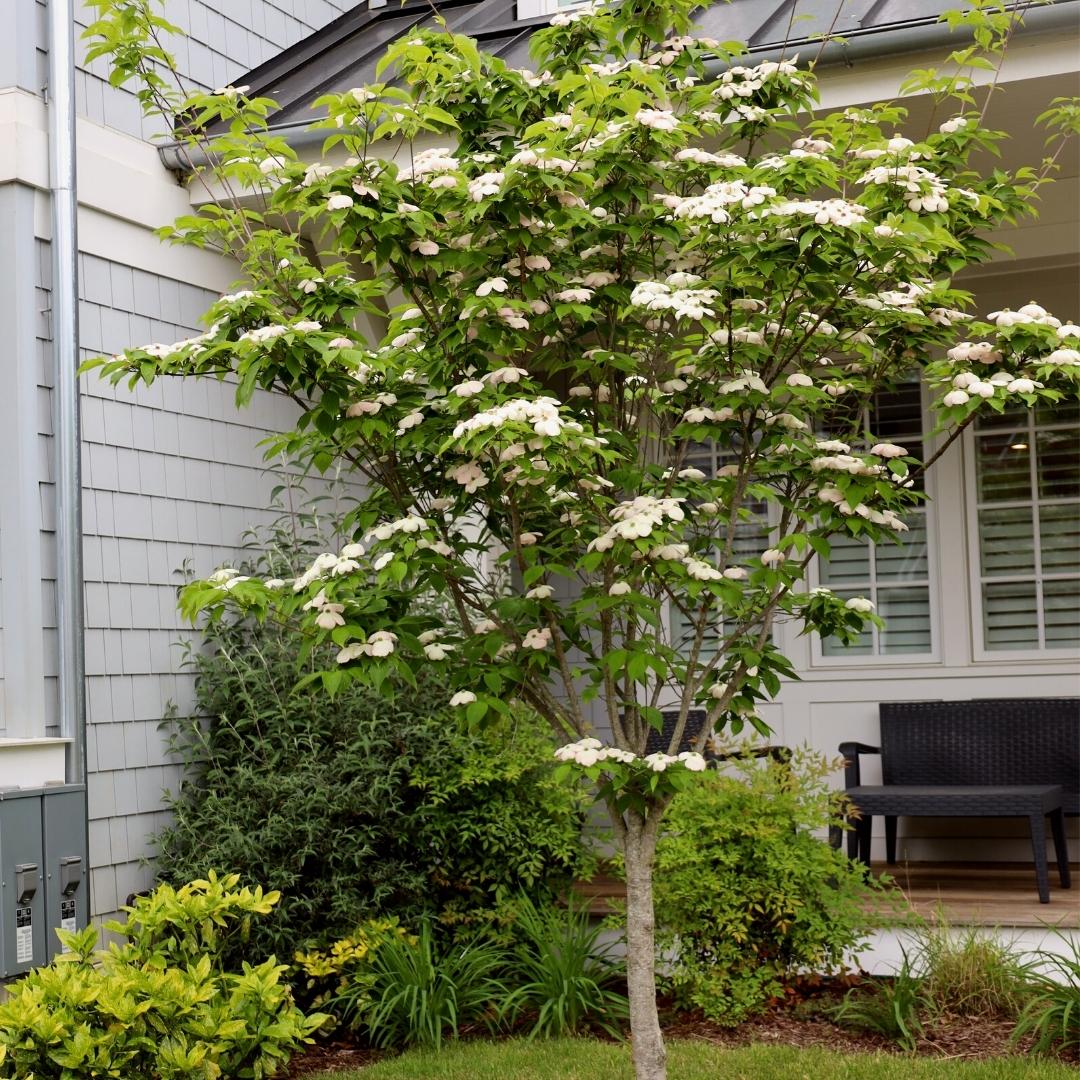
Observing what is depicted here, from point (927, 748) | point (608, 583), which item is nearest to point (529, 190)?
point (608, 583)

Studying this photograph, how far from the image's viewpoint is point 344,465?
6.14 m

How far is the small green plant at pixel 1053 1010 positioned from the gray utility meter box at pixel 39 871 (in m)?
3.18

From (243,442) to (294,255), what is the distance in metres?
2.60

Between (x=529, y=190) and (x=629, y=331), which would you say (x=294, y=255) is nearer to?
(x=529, y=190)

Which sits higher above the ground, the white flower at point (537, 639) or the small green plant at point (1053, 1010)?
the white flower at point (537, 639)

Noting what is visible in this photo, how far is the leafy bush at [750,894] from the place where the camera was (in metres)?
4.52

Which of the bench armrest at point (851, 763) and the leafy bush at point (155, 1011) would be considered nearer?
the leafy bush at point (155, 1011)

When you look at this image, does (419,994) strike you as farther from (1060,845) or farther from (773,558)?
(1060,845)

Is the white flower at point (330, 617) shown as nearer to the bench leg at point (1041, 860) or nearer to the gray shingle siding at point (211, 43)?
the gray shingle siding at point (211, 43)

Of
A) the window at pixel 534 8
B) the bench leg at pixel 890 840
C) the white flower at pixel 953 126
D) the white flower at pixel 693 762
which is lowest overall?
the bench leg at pixel 890 840

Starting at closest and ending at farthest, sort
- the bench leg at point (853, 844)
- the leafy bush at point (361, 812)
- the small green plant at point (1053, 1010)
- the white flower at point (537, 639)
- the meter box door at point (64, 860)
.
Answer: the white flower at point (537, 639), the small green plant at point (1053, 1010), the meter box door at point (64, 860), the leafy bush at point (361, 812), the bench leg at point (853, 844)

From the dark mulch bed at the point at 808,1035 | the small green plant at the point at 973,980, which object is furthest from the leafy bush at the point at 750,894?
the small green plant at the point at 973,980

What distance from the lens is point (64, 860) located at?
4.56 metres

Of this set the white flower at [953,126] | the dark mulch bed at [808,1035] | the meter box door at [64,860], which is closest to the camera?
the white flower at [953,126]
